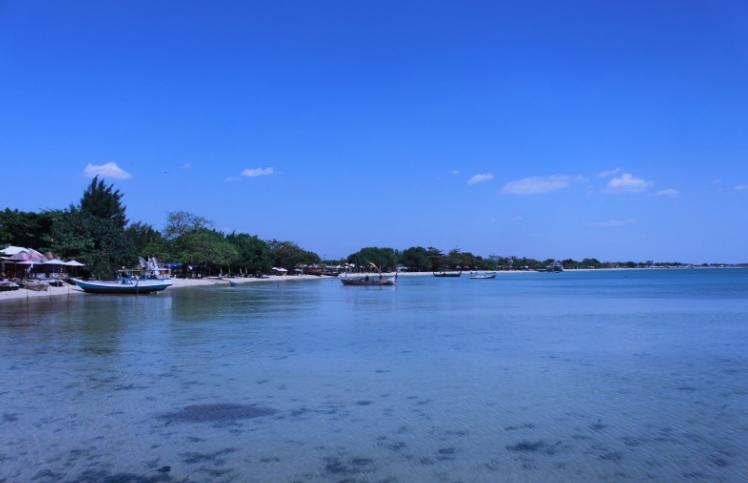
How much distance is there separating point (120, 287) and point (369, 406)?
3544 centimetres

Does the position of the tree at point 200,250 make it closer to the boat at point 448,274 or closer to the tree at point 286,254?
the tree at point 286,254

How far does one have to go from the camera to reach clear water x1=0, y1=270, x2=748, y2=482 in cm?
631

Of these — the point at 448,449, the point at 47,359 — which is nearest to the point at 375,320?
the point at 47,359

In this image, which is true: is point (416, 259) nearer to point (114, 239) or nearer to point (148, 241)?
point (148, 241)

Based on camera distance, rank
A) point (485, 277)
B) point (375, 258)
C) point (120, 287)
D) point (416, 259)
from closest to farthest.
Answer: point (120, 287), point (485, 277), point (375, 258), point (416, 259)

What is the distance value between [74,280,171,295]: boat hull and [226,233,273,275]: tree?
33.8 metres

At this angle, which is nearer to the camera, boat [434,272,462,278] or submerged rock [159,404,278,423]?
submerged rock [159,404,278,423]

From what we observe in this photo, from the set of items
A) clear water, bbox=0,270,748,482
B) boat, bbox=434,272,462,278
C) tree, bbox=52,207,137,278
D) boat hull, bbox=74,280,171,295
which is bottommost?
clear water, bbox=0,270,748,482

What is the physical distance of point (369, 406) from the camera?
890 centimetres

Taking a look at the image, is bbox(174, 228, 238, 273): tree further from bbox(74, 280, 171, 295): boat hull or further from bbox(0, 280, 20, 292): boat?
bbox(0, 280, 20, 292): boat

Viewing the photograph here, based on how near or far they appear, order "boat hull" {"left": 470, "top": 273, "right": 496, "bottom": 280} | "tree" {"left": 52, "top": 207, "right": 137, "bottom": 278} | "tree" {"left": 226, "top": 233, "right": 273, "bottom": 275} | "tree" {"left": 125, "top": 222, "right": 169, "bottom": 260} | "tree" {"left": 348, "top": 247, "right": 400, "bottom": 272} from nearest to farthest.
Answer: "tree" {"left": 52, "top": 207, "right": 137, "bottom": 278} → "tree" {"left": 125, "top": 222, "right": 169, "bottom": 260} → "tree" {"left": 226, "top": 233, "right": 273, "bottom": 275} → "boat hull" {"left": 470, "top": 273, "right": 496, "bottom": 280} → "tree" {"left": 348, "top": 247, "right": 400, "bottom": 272}

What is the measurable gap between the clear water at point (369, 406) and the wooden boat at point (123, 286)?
22621mm

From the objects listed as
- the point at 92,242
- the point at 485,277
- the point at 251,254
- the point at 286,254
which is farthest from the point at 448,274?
the point at 92,242

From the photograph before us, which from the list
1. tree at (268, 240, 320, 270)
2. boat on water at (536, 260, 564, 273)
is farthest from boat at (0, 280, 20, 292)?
boat on water at (536, 260, 564, 273)
